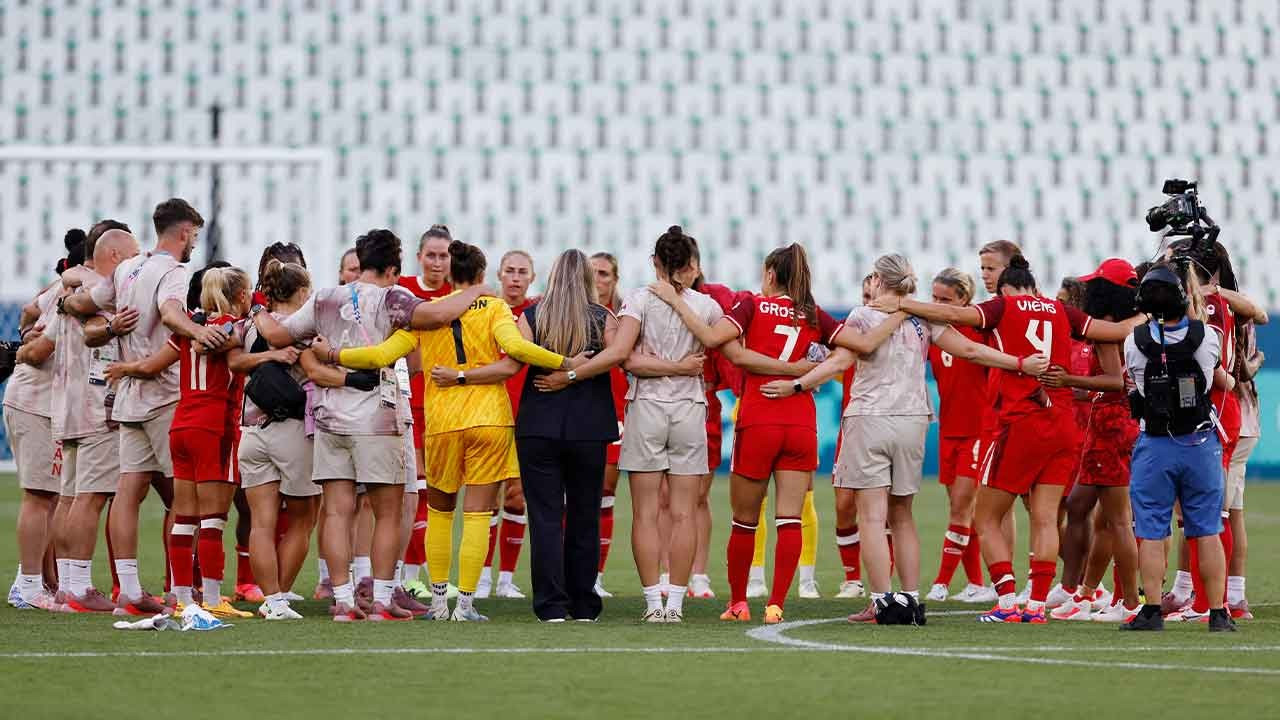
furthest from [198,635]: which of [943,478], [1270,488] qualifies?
[1270,488]

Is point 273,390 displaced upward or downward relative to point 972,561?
upward

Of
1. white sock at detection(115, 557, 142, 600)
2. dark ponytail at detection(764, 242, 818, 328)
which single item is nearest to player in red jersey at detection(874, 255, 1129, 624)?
dark ponytail at detection(764, 242, 818, 328)

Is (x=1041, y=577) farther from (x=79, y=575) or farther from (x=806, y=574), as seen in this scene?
(x=79, y=575)

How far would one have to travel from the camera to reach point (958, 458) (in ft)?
37.6

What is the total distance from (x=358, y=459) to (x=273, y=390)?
0.59 metres

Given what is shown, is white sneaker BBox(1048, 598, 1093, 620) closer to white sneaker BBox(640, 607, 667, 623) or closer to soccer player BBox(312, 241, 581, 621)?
white sneaker BBox(640, 607, 667, 623)

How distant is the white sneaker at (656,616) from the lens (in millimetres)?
9508

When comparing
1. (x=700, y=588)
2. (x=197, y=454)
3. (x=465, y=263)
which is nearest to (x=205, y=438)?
(x=197, y=454)

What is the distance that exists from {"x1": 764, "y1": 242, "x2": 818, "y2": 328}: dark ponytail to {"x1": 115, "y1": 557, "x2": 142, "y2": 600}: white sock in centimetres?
390

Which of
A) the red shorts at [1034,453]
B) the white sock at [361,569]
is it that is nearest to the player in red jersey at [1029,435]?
the red shorts at [1034,453]

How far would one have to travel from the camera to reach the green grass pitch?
634cm

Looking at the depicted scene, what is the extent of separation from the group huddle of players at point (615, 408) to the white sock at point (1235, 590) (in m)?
0.02

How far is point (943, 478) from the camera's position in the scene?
11828 millimetres

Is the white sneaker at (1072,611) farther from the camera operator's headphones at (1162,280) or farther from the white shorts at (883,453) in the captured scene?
the camera operator's headphones at (1162,280)
